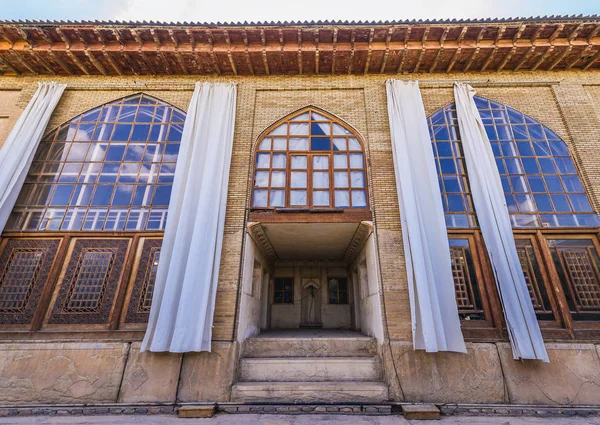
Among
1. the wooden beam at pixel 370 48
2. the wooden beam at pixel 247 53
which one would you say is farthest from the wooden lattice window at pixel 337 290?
the wooden beam at pixel 247 53

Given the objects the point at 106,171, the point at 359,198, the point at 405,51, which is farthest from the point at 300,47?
the point at 106,171

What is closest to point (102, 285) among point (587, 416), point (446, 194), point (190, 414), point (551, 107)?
point (190, 414)

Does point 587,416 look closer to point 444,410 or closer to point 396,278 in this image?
point 444,410

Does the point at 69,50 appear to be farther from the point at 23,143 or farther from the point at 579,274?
the point at 579,274

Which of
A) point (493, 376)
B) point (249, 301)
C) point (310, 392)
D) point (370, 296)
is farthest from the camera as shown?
point (370, 296)

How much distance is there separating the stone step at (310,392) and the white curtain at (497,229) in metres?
2.43

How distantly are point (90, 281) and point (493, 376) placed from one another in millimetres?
7292

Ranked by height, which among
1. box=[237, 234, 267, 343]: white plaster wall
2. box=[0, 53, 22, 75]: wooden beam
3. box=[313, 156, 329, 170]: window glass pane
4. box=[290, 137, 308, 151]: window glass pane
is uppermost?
box=[0, 53, 22, 75]: wooden beam

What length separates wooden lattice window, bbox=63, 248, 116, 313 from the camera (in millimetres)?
5371

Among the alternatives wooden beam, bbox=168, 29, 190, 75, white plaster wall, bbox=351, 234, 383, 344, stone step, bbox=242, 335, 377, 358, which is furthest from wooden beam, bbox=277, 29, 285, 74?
stone step, bbox=242, 335, 377, 358

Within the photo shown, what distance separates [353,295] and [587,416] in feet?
16.4

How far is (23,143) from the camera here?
20.5ft

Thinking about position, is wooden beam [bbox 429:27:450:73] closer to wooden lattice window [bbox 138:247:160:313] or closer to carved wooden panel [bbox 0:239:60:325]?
wooden lattice window [bbox 138:247:160:313]

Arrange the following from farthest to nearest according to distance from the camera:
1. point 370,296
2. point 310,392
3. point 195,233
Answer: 1. point 370,296
2. point 195,233
3. point 310,392
